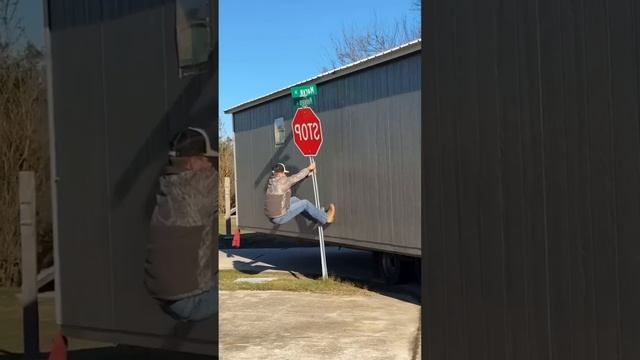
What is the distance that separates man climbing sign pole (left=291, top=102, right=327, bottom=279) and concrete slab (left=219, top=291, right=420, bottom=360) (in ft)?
6.03

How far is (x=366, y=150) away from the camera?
8727 mm

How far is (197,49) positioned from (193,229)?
1.96 ft

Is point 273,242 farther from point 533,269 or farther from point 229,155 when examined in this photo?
point 533,269

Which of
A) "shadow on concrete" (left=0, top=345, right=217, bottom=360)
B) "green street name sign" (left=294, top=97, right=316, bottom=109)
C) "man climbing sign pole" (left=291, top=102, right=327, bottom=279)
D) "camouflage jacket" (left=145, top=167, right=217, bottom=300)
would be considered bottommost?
"shadow on concrete" (left=0, top=345, right=217, bottom=360)

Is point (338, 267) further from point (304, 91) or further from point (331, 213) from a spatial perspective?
point (304, 91)

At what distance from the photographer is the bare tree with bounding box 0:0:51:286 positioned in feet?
6.48

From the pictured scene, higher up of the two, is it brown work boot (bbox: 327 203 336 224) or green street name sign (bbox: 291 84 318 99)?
green street name sign (bbox: 291 84 318 99)

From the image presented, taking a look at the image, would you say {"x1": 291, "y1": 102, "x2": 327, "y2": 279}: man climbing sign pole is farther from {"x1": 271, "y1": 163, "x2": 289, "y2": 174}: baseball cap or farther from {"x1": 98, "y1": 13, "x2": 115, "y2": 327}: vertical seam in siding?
{"x1": 98, "y1": 13, "x2": 115, "y2": 327}: vertical seam in siding

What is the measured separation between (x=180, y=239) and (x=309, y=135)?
7.96 meters

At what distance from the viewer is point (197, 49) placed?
1.96 m

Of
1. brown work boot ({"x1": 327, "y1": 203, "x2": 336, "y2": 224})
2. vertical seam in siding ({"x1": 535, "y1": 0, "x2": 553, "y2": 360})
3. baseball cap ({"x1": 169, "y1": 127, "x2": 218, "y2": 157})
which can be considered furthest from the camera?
brown work boot ({"x1": 327, "y1": 203, "x2": 336, "y2": 224})

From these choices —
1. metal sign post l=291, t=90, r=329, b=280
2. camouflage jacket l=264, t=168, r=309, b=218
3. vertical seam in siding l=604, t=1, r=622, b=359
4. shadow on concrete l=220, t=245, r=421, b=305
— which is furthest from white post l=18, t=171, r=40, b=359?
camouflage jacket l=264, t=168, r=309, b=218

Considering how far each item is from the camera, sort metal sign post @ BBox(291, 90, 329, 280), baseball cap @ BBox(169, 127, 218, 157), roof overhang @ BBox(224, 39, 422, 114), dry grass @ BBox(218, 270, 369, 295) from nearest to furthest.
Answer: baseball cap @ BBox(169, 127, 218, 157) → roof overhang @ BBox(224, 39, 422, 114) → dry grass @ BBox(218, 270, 369, 295) → metal sign post @ BBox(291, 90, 329, 280)

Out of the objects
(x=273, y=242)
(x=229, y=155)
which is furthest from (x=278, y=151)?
(x=229, y=155)
